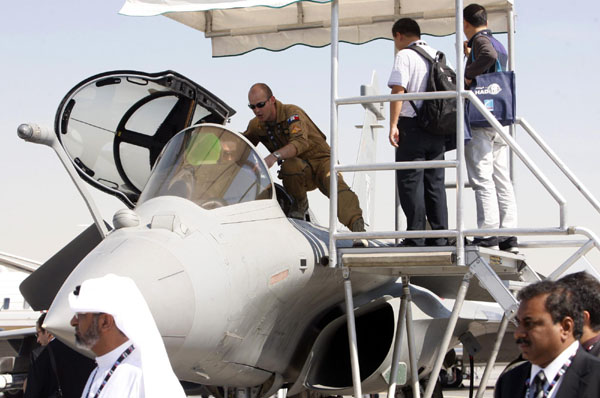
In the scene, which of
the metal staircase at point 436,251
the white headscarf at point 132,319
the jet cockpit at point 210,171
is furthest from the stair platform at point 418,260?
the white headscarf at point 132,319

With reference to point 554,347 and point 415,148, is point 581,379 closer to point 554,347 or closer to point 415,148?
point 554,347

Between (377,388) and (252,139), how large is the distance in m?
2.68

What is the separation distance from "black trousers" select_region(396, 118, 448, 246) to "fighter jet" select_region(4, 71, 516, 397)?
651 mm

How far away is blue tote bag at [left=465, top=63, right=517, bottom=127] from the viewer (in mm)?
7480

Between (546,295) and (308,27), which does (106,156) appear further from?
(546,295)

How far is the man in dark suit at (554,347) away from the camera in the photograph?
3217 mm

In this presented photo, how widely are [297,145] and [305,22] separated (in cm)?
368

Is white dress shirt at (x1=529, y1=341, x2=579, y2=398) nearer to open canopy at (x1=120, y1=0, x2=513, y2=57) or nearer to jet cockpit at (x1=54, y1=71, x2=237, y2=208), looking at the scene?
jet cockpit at (x1=54, y1=71, x2=237, y2=208)

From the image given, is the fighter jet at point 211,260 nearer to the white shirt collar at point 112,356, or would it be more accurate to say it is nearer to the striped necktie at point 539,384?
the white shirt collar at point 112,356

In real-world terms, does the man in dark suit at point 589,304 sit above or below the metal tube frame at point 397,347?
above

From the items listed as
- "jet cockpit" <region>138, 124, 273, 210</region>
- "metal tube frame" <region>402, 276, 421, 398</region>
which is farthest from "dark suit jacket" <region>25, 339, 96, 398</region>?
"metal tube frame" <region>402, 276, 421, 398</region>

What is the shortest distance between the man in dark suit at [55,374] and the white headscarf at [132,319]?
14.3ft

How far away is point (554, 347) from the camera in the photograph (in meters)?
3.32

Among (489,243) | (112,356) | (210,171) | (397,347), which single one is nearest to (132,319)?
A: (112,356)
